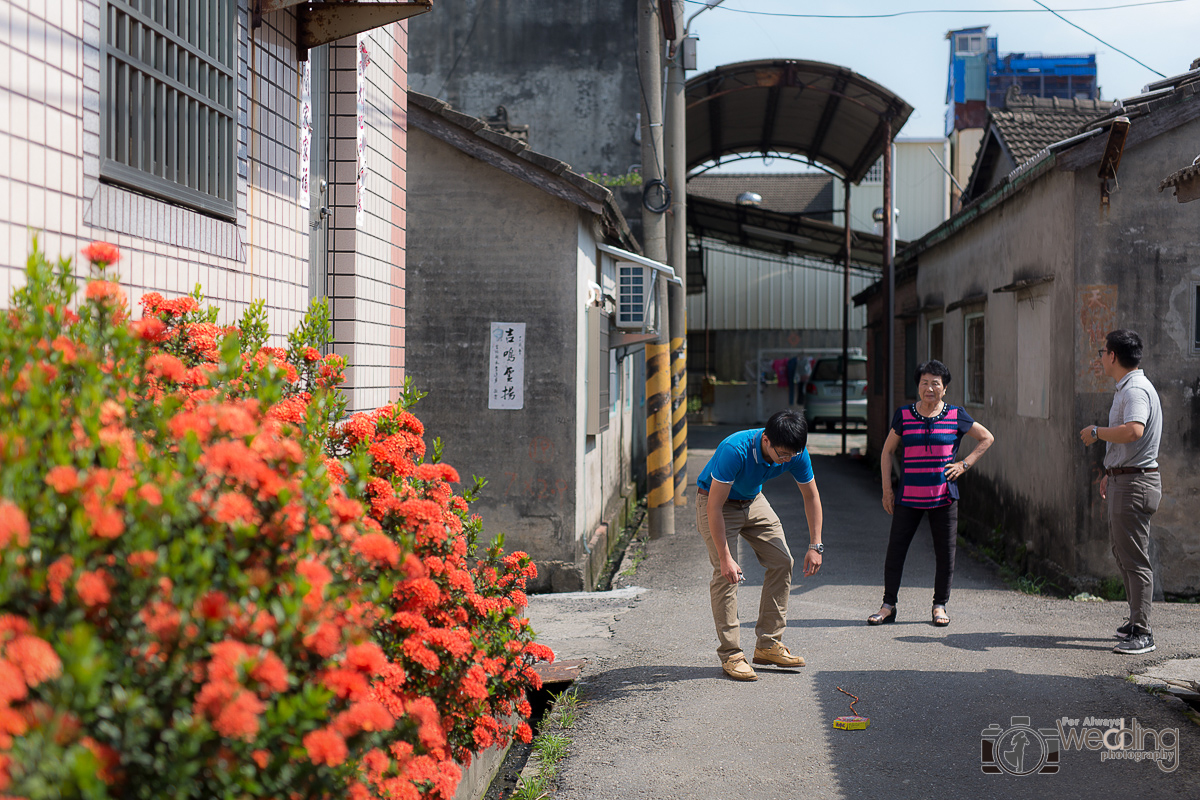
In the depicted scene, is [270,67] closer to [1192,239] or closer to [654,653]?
[654,653]

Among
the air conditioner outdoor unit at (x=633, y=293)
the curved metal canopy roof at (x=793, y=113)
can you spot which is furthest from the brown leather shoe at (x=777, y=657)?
the curved metal canopy roof at (x=793, y=113)

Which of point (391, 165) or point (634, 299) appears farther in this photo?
point (634, 299)

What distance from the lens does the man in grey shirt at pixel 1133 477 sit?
6004 mm

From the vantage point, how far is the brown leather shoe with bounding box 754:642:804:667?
5.87 meters

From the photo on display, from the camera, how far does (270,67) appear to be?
15.4 ft

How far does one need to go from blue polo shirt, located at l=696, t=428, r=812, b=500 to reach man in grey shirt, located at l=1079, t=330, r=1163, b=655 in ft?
6.59

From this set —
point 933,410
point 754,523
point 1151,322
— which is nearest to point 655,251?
point 933,410

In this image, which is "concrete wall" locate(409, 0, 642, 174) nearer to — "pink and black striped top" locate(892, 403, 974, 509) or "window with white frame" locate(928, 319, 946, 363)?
"window with white frame" locate(928, 319, 946, 363)

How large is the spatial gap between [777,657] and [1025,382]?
4.68 metres

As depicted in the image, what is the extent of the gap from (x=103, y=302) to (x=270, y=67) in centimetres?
255

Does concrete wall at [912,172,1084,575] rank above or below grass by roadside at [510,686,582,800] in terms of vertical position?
above

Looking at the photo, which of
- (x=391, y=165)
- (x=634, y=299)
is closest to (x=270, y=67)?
(x=391, y=165)

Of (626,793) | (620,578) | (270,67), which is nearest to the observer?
(626,793)

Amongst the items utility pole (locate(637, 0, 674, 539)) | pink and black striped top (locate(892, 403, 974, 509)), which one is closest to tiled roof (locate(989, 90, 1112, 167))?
utility pole (locate(637, 0, 674, 539))
